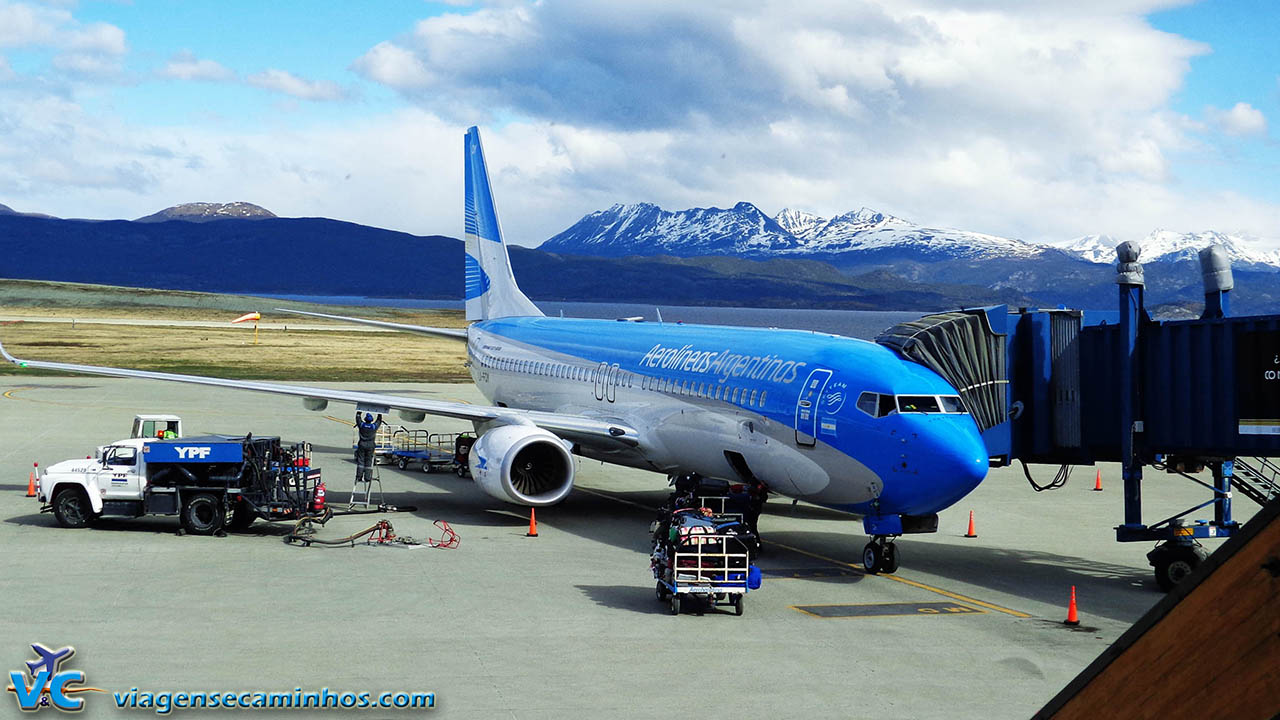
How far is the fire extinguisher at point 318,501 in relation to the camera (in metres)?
26.5

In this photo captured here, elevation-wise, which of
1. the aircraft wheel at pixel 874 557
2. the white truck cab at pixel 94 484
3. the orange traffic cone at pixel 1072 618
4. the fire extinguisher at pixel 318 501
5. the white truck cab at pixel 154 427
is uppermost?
the white truck cab at pixel 154 427

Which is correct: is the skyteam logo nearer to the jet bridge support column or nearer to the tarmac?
the tarmac

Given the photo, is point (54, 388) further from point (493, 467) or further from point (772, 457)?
point (772, 457)

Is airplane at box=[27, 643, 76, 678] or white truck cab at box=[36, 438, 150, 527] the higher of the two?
white truck cab at box=[36, 438, 150, 527]

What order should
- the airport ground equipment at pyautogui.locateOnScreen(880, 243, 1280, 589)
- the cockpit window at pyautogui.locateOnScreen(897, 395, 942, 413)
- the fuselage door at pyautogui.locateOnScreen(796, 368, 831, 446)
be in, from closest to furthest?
the airport ground equipment at pyautogui.locateOnScreen(880, 243, 1280, 589), the cockpit window at pyautogui.locateOnScreen(897, 395, 942, 413), the fuselage door at pyautogui.locateOnScreen(796, 368, 831, 446)

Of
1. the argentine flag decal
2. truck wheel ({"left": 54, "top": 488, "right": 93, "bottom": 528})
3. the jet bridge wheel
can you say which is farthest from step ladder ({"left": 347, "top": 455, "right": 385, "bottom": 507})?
the jet bridge wheel

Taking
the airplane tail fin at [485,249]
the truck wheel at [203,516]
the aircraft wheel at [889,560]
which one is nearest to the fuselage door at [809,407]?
the aircraft wheel at [889,560]

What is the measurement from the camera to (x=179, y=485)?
25.3 metres

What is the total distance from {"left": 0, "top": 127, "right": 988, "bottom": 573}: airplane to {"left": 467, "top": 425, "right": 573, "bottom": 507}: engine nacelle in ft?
0.12

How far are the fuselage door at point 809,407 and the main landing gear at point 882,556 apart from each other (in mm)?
2237

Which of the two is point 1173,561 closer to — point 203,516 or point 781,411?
point 781,411

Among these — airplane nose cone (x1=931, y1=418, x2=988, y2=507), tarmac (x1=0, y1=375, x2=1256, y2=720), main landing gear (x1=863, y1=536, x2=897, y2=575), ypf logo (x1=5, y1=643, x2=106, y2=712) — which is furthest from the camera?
main landing gear (x1=863, y1=536, x2=897, y2=575)

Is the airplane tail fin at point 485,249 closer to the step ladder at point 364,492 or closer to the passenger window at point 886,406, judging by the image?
the step ladder at point 364,492

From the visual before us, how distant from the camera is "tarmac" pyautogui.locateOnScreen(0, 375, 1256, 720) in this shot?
47.2 ft
